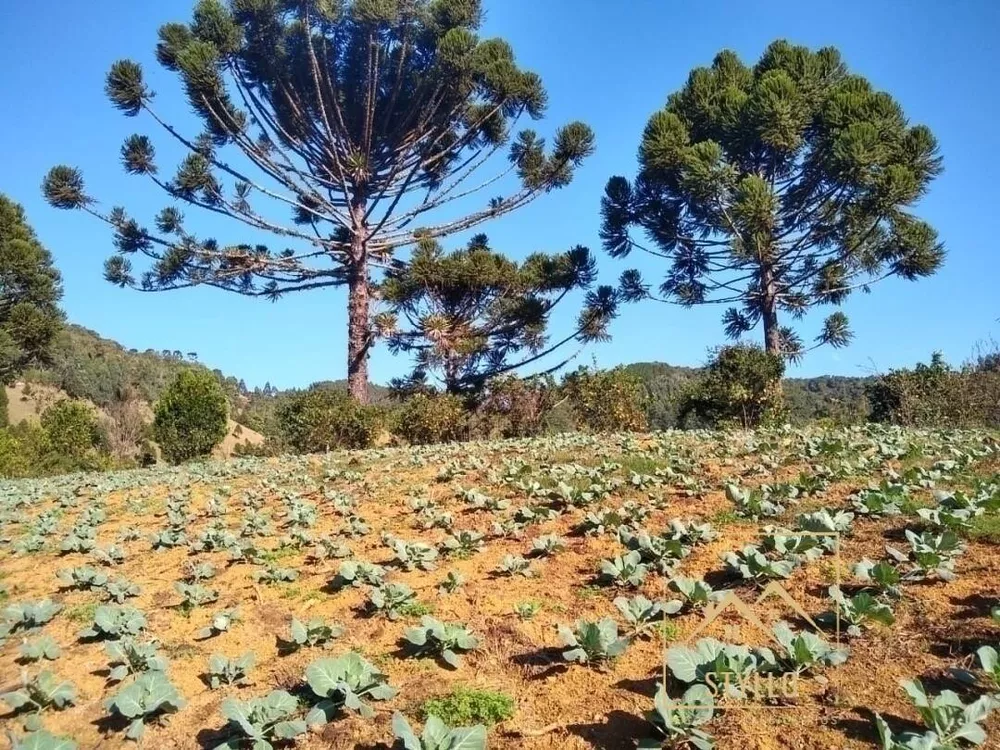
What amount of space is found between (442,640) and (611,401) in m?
12.7

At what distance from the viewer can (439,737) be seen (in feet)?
6.33

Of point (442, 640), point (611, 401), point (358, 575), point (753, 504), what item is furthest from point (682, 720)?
point (611, 401)

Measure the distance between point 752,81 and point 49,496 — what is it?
22631 millimetres

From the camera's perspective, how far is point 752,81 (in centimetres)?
2241

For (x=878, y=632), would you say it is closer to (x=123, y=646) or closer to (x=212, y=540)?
(x=123, y=646)

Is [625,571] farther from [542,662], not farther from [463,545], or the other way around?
[463,545]

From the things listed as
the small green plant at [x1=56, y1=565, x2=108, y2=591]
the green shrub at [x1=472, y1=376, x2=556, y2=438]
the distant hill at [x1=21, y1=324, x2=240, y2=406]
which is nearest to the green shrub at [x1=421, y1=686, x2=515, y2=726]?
the small green plant at [x1=56, y1=565, x2=108, y2=591]

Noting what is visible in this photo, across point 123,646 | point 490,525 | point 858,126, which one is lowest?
point 123,646

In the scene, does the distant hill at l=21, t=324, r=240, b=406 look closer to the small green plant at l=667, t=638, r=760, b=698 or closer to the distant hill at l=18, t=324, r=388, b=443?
the distant hill at l=18, t=324, r=388, b=443

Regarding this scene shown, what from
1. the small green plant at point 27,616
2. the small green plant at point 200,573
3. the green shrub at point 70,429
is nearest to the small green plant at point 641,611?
the small green plant at point 200,573

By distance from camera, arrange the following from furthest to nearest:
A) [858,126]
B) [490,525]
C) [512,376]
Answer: [512,376]
[858,126]
[490,525]

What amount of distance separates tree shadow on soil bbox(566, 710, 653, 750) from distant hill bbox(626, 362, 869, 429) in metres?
13.3

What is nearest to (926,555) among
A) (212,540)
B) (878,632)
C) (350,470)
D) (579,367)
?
(878,632)

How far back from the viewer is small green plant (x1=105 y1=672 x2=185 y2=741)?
2.38 m
